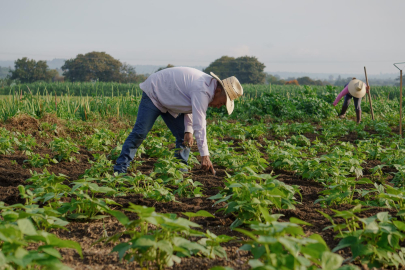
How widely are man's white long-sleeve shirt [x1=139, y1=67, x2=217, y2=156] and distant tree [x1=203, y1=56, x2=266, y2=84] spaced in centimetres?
5199

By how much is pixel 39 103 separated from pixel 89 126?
57.4 inches

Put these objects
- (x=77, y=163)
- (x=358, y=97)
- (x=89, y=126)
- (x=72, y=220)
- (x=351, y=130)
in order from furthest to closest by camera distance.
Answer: (x=358, y=97) < (x=351, y=130) < (x=89, y=126) < (x=77, y=163) < (x=72, y=220)

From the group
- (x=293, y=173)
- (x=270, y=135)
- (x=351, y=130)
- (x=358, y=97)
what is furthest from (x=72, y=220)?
(x=358, y=97)

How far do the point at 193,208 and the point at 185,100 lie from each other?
150 centimetres

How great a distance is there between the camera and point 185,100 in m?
4.38

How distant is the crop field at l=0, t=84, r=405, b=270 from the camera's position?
182 cm

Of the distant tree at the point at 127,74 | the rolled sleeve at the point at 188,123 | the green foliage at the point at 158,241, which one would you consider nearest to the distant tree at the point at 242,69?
the distant tree at the point at 127,74

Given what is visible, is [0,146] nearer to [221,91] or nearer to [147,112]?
[147,112]

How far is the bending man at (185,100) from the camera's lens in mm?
4074

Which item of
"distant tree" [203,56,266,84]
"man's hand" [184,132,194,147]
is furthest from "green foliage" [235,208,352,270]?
"distant tree" [203,56,266,84]

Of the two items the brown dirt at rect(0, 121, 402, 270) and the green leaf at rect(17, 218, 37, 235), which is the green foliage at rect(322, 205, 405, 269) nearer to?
the brown dirt at rect(0, 121, 402, 270)

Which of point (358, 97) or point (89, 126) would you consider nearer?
point (89, 126)

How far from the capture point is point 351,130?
9148 mm

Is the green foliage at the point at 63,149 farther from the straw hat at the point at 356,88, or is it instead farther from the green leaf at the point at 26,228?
the straw hat at the point at 356,88
